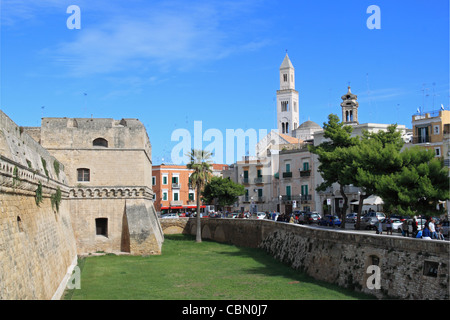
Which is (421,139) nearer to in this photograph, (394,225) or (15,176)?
(394,225)

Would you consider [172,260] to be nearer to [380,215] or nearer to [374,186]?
[374,186]

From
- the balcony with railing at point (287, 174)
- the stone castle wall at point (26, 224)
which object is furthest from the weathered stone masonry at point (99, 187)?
the balcony with railing at point (287, 174)

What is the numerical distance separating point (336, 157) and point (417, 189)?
10898 millimetres

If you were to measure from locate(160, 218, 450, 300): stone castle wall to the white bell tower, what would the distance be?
72.2 m

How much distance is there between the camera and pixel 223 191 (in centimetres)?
6097

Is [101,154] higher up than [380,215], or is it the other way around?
[101,154]

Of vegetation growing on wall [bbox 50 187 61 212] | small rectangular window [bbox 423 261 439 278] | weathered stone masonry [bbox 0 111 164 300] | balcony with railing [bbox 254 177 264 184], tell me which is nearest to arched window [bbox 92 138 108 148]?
weathered stone masonry [bbox 0 111 164 300]

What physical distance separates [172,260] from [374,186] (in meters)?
12.3

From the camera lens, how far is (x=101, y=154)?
32188 mm

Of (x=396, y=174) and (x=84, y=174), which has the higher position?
(x=84, y=174)

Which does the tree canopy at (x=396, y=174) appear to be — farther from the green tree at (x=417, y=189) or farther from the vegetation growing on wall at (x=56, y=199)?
the vegetation growing on wall at (x=56, y=199)

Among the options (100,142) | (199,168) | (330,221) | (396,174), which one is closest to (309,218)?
A: (330,221)

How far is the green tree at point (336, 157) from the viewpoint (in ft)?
99.9
